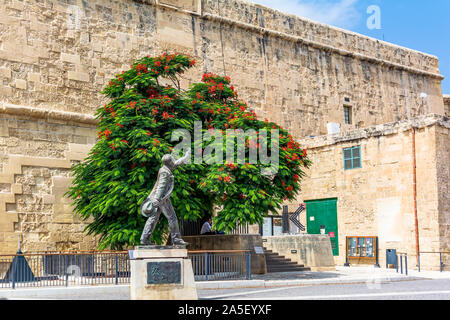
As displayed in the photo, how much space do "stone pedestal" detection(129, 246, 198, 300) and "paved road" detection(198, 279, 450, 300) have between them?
1.40 metres

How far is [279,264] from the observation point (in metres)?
19.6

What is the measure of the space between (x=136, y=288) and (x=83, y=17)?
1367 cm

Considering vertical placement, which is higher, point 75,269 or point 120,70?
point 120,70

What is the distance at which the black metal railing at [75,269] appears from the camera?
14.1 metres

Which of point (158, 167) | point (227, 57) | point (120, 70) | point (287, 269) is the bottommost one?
point (287, 269)

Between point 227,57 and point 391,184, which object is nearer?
point 391,184

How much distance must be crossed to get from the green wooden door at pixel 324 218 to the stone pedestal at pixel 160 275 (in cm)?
1406

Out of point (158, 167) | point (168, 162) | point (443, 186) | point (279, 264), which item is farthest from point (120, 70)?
point (443, 186)

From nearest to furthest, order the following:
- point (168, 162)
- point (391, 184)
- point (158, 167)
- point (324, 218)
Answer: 1. point (168, 162)
2. point (158, 167)
3. point (391, 184)
4. point (324, 218)

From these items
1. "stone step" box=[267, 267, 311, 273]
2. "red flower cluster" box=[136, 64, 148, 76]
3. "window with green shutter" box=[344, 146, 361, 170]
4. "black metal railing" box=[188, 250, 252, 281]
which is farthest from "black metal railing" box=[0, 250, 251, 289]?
"window with green shutter" box=[344, 146, 361, 170]

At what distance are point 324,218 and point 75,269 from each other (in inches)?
504

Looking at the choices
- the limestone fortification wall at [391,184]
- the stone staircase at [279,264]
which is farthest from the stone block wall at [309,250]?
the limestone fortification wall at [391,184]

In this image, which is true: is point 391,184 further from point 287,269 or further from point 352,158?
point 287,269
